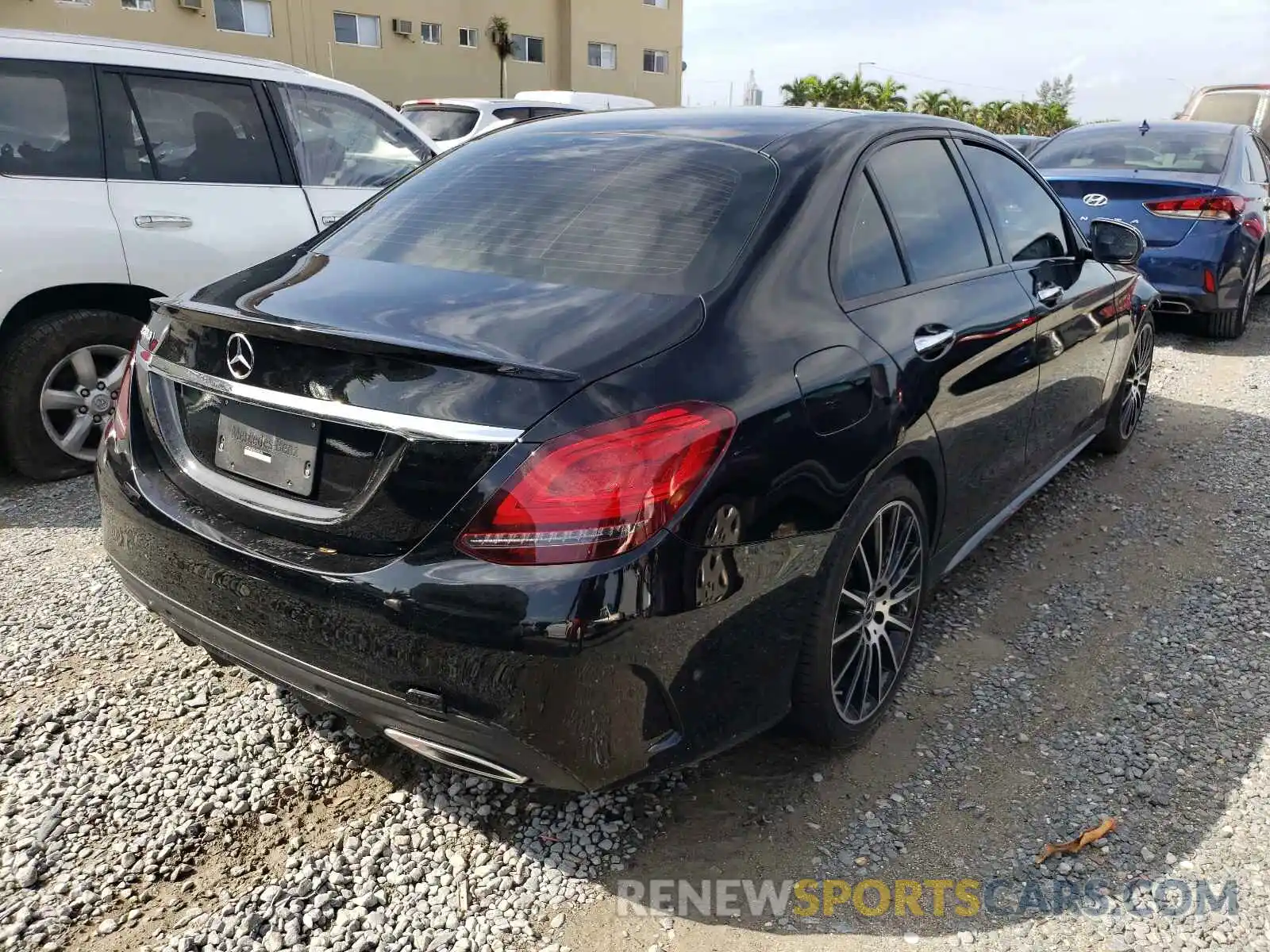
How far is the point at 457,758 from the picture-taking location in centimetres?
201

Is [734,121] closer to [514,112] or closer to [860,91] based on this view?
[514,112]

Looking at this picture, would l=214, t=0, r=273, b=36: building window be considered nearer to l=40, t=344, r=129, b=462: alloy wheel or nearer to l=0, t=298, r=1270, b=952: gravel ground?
l=40, t=344, r=129, b=462: alloy wheel

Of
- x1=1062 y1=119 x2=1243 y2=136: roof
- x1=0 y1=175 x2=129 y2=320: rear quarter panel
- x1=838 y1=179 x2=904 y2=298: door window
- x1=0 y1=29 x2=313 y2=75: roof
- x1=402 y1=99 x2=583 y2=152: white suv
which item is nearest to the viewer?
x1=838 y1=179 x2=904 y2=298: door window

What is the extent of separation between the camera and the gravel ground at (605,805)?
85.4 inches

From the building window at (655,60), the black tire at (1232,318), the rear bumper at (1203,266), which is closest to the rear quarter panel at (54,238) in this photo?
the rear bumper at (1203,266)

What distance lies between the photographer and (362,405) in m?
1.96

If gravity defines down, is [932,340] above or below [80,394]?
above

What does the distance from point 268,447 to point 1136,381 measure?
466 cm

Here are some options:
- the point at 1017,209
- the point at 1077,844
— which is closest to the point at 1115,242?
the point at 1017,209

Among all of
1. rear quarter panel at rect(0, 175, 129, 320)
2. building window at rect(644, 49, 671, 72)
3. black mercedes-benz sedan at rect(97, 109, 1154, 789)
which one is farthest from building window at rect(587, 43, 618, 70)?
black mercedes-benz sedan at rect(97, 109, 1154, 789)

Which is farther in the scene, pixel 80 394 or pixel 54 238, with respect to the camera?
pixel 80 394

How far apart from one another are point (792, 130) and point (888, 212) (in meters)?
0.36

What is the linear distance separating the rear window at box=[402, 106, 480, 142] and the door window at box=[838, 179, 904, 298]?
36.1 ft

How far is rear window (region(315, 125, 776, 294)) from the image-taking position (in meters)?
2.36
